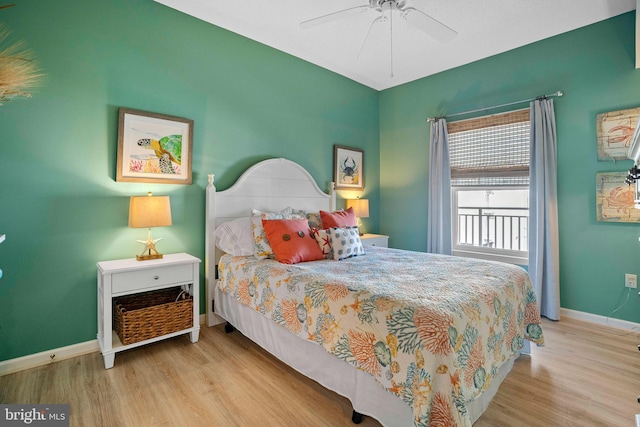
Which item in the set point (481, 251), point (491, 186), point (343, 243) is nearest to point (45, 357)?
point (343, 243)

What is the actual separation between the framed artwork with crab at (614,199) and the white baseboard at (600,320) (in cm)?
91

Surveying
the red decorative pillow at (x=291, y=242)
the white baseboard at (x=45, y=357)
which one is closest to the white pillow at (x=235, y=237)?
the red decorative pillow at (x=291, y=242)

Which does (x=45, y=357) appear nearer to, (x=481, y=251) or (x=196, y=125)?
(x=196, y=125)

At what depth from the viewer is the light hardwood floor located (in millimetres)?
1637

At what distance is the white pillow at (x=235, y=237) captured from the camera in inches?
105

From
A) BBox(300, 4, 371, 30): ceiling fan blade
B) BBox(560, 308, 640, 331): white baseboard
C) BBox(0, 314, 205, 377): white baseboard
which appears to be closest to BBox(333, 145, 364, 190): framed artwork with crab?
BBox(300, 4, 371, 30): ceiling fan blade

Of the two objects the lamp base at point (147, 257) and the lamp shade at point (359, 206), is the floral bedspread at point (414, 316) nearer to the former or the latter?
the lamp base at point (147, 257)

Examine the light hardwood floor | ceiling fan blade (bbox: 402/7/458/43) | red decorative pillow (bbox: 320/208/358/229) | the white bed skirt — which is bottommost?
the light hardwood floor

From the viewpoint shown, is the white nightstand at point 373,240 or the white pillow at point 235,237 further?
the white nightstand at point 373,240

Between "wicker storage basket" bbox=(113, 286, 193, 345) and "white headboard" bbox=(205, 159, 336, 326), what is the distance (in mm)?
382

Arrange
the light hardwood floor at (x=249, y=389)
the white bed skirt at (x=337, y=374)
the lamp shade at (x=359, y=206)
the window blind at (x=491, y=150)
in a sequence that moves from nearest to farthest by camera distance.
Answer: the white bed skirt at (x=337, y=374) → the light hardwood floor at (x=249, y=389) → the window blind at (x=491, y=150) → the lamp shade at (x=359, y=206)

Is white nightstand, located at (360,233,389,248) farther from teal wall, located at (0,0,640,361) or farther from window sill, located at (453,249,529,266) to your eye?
window sill, located at (453,249,529,266)

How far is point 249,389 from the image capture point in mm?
1897

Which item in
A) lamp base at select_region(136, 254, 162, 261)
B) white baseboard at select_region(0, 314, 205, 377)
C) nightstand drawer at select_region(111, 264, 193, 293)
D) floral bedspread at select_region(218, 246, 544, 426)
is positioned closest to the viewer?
floral bedspread at select_region(218, 246, 544, 426)
